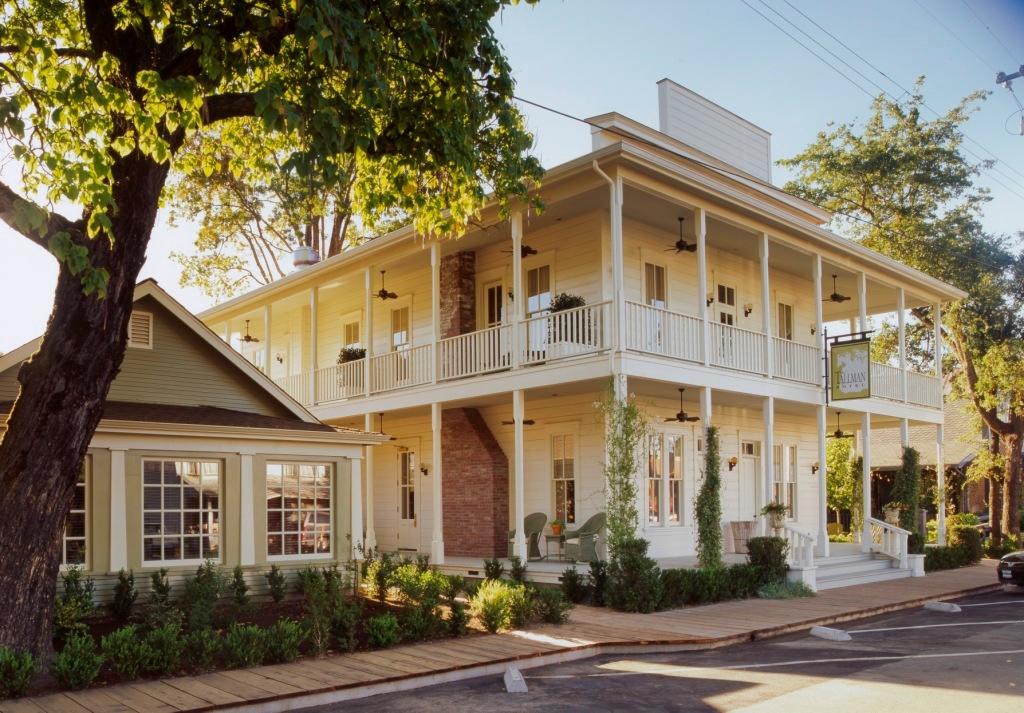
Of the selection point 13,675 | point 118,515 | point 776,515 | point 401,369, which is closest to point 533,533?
point 776,515

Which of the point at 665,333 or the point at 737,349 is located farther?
the point at 737,349

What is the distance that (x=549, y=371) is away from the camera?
1571 cm

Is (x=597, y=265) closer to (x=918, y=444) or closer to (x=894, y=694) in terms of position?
(x=894, y=694)

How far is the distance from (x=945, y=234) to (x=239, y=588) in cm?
2202

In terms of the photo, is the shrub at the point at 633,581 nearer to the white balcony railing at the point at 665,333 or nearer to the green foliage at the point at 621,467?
the green foliage at the point at 621,467

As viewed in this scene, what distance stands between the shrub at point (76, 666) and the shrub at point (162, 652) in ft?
1.39

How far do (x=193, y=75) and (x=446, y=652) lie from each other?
21.5 ft

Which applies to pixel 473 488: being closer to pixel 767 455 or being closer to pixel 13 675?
pixel 767 455

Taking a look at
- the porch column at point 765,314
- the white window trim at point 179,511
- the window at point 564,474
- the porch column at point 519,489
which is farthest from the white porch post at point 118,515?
the porch column at point 765,314

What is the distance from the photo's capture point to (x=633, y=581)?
1376cm

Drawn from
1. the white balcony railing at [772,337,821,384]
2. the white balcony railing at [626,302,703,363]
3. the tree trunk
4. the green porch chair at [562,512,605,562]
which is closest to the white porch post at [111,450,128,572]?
the tree trunk

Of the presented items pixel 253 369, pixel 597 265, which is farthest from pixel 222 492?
pixel 597 265

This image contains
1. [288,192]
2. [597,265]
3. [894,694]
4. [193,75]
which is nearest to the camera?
[894,694]

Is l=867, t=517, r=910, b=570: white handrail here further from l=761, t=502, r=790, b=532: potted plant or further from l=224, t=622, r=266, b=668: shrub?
l=224, t=622, r=266, b=668: shrub
